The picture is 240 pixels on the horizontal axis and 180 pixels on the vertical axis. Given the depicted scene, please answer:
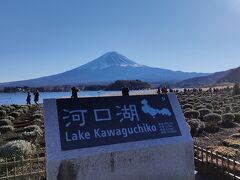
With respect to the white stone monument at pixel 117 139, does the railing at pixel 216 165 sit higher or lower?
lower

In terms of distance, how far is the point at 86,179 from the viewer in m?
8.02

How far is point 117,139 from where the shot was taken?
27.9 ft

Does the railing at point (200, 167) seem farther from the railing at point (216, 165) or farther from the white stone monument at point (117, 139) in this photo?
the white stone monument at point (117, 139)

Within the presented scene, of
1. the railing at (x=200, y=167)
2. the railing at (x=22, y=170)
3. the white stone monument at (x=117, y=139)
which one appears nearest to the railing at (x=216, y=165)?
the railing at (x=200, y=167)

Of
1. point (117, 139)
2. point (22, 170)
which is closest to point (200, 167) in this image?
point (117, 139)

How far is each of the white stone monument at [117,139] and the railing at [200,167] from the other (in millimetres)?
1136

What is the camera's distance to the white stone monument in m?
7.94

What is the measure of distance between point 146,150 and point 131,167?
50 cm

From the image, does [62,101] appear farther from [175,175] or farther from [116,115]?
[175,175]

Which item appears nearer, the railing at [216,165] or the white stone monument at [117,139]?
the white stone monument at [117,139]

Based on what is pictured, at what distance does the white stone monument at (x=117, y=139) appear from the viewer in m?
7.94

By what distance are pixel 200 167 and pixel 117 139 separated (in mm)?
3432

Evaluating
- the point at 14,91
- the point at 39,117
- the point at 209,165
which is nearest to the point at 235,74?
the point at 14,91

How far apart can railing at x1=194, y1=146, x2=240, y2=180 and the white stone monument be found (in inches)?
43.0
